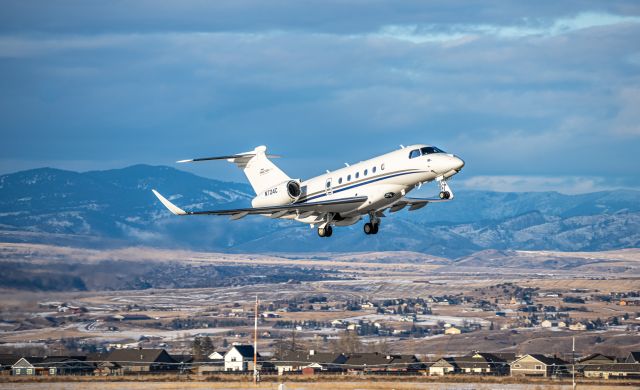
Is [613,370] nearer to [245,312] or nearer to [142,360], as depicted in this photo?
[142,360]

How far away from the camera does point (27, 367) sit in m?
91.0

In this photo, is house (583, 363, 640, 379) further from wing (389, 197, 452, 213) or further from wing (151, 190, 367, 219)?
wing (151, 190, 367, 219)

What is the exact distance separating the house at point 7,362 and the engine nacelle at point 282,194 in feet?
107

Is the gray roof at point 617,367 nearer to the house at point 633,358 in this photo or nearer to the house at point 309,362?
the house at point 633,358

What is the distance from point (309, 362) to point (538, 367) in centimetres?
1906

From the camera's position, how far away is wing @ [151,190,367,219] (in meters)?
61.9

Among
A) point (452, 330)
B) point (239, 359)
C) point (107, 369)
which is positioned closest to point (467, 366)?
point (239, 359)

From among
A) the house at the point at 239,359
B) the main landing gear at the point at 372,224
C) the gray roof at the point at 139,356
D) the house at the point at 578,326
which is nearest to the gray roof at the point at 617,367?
the house at the point at 239,359

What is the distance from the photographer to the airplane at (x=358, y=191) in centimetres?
5972

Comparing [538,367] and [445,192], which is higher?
[445,192]

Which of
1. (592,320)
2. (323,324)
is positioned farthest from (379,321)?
(592,320)

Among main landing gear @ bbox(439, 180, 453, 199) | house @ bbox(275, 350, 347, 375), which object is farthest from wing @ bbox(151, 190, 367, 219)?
house @ bbox(275, 350, 347, 375)

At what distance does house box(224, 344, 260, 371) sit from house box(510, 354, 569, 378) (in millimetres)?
21826

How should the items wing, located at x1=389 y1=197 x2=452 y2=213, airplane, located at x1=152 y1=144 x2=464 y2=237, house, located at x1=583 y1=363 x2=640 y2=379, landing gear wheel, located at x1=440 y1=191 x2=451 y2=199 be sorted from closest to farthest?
landing gear wheel, located at x1=440 y1=191 x2=451 y2=199 → airplane, located at x1=152 y1=144 x2=464 y2=237 → wing, located at x1=389 y1=197 x2=452 y2=213 → house, located at x1=583 y1=363 x2=640 y2=379
